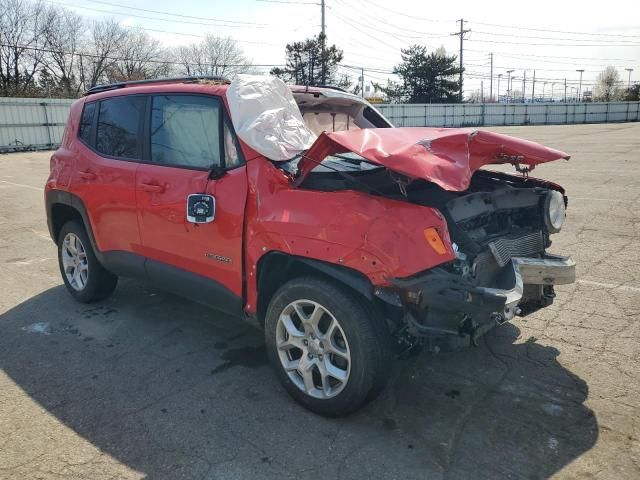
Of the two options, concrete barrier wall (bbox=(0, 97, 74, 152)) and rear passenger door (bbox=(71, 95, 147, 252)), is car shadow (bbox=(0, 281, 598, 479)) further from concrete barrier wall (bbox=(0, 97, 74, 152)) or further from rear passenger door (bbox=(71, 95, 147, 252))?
concrete barrier wall (bbox=(0, 97, 74, 152))

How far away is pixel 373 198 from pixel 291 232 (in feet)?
1.73

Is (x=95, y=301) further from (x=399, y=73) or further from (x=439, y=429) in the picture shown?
(x=399, y=73)

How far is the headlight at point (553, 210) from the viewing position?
12.0 ft

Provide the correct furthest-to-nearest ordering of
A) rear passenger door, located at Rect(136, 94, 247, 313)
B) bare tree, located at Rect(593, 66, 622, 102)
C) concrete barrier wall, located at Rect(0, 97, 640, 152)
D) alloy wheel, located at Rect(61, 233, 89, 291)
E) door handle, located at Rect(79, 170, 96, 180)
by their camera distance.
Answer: bare tree, located at Rect(593, 66, 622, 102)
concrete barrier wall, located at Rect(0, 97, 640, 152)
alloy wheel, located at Rect(61, 233, 89, 291)
door handle, located at Rect(79, 170, 96, 180)
rear passenger door, located at Rect(136, 94, 247, 313)

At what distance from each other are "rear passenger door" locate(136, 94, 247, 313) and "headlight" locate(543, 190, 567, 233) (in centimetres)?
208

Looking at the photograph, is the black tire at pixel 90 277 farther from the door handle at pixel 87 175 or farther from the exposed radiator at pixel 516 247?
the exposed radiator at pixel 516 247

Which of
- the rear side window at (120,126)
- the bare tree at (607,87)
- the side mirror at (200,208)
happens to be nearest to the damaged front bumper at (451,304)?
the side mirror at (200,208)

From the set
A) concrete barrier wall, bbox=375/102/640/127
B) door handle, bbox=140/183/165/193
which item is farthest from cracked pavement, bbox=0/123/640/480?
concrete barrier wall, bbox=375/102/640/127

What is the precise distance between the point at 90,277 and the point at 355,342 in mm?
3091

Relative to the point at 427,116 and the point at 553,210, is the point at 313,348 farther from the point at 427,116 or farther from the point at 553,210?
the point at 427,116

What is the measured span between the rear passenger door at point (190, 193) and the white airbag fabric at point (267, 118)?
6.0 inches

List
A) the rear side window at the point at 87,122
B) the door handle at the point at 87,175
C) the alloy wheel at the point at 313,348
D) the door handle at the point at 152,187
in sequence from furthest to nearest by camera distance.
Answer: the rear side window at the point at 87,122 < the door handle at the point at 87,175 < the door handle at the point at 152,187 < the alloy wheel at the point at 313,348

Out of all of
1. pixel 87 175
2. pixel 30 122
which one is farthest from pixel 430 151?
pixel 30 122

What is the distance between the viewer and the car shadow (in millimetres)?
2684
